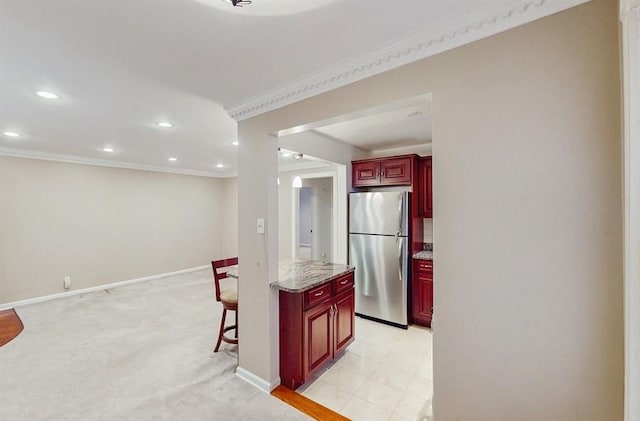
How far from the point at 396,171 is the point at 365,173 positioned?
462 millimetres

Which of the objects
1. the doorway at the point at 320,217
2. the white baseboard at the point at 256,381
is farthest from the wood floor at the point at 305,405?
the doorway at the point at 320,217

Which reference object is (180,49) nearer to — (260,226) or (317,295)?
(260,226)

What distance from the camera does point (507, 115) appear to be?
48.6 inches

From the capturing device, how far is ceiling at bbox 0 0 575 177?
1.22 metres

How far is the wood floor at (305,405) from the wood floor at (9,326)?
333 centimetres

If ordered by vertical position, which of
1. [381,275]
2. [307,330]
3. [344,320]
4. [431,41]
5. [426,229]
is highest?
[431,41]

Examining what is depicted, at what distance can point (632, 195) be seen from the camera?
81 centimetres

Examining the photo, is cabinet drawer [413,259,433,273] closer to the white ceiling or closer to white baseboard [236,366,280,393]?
the white ceiling

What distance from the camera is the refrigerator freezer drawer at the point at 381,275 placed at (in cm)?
349

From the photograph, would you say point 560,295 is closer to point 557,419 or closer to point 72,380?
point 557,419

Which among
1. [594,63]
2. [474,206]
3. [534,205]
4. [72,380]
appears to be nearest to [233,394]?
[72,380]

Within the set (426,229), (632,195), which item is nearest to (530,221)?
(632,195)

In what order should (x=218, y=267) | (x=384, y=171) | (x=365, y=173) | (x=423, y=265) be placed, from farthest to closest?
(x=365, y=173), (x=384, y=171), (x=423, y=265), (x=218, y=267)

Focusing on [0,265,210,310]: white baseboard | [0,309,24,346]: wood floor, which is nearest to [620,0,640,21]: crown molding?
[0,309,24,346]: wood floor
